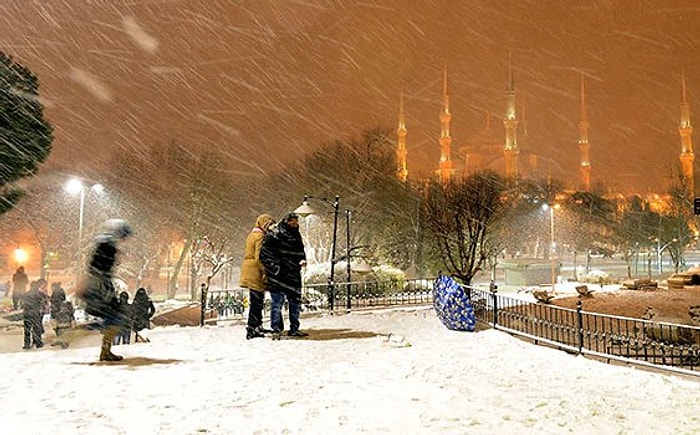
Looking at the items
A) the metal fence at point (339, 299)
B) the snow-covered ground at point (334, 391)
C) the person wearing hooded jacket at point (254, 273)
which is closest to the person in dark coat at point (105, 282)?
the snow-covered ground at point (334, 391)

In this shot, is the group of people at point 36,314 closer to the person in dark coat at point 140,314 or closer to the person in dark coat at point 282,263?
the person in dark coat at point 140,314

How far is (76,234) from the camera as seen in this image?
3559cm

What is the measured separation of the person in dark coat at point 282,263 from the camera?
10.0m

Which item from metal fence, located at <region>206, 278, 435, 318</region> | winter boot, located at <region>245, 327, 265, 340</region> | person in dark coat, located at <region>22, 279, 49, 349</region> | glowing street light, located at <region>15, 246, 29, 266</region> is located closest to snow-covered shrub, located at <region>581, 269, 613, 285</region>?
metal fence, located at <region>206, 278, 435, 318</region>

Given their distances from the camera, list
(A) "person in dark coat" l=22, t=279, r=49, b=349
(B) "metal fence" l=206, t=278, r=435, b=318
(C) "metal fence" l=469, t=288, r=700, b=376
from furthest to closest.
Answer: (B) "metal fence" l=206, t=278, r=435, b=318 → (A) "person in dark coat" l=22, t=279, r=49, b=349 → (C) "metal fence" l=469, t=288, r=700, b=376

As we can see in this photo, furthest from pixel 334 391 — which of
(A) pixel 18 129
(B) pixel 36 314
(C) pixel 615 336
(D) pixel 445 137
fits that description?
(D) pixel 445 137

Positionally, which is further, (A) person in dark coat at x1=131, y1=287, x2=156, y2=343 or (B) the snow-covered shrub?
(B) the snow-covered shrub

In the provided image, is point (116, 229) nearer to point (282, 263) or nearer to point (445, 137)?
point (282, 263)

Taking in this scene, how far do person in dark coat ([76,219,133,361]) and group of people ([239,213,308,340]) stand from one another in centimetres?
287

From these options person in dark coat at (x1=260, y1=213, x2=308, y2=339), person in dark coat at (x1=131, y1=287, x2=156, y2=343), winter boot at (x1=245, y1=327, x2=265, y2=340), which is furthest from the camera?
person in dark coat at (x1=131, y1=287, x2=156, y2=343)

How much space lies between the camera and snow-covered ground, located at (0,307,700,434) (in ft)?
17.0

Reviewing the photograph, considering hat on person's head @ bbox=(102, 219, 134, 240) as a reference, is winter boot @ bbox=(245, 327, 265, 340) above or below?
below

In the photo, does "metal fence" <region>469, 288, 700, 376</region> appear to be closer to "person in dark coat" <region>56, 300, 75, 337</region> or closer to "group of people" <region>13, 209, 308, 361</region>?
"group of people" <region>13, 209, 308, 361</region>

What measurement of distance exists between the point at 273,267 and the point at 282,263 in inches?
11.3
